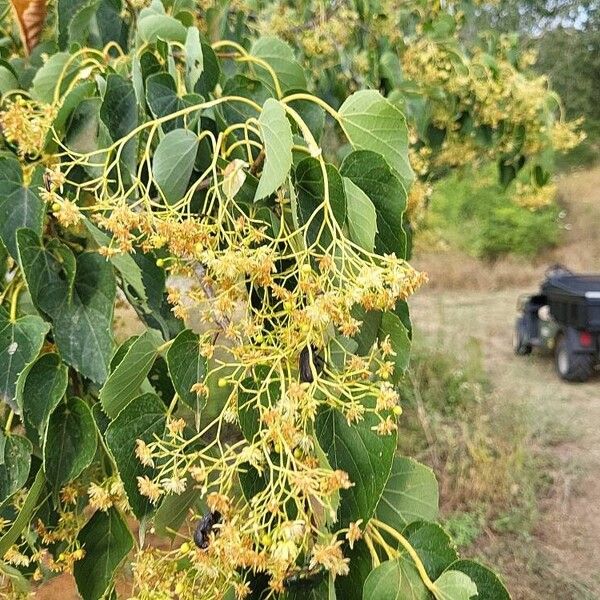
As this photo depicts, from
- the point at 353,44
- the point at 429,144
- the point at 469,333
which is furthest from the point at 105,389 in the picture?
the point at 469,333

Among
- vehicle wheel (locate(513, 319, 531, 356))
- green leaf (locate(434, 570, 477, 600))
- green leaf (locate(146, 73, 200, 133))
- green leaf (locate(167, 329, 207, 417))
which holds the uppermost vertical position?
green leaf (locate(146, 73, 200, 133))

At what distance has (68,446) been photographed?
726 mm

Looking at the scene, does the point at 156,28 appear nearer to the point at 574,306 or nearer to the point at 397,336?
the point at 397,336

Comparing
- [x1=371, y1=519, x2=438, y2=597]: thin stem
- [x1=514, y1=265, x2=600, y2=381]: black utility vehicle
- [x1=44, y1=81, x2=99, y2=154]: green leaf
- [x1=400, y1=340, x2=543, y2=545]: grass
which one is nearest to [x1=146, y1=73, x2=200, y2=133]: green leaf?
[x1=44, y1=81, x2=99, y2=154]: green leaf

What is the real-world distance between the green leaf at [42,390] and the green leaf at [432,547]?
0.37 metres

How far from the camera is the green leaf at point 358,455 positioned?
0.58m

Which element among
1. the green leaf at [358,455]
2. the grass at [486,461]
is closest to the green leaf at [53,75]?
the green leaf at [358,455]

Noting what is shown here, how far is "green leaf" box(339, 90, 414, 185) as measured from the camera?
0.71 m

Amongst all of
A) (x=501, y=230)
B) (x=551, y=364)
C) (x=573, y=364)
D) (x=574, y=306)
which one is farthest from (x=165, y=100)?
(x=501, y=230)

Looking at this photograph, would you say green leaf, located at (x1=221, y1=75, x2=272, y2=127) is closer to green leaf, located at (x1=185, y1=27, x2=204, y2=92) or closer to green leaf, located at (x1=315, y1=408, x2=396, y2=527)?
green leaf, located at (x1=185, y1=27, x2=204, y2=92)

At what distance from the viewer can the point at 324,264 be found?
54 centimetres

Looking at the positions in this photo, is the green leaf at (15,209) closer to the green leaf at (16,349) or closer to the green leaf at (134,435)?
the green leaf at (16,349)

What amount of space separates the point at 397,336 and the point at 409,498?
0.56ft

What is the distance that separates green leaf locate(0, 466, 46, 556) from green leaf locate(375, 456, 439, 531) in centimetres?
34
